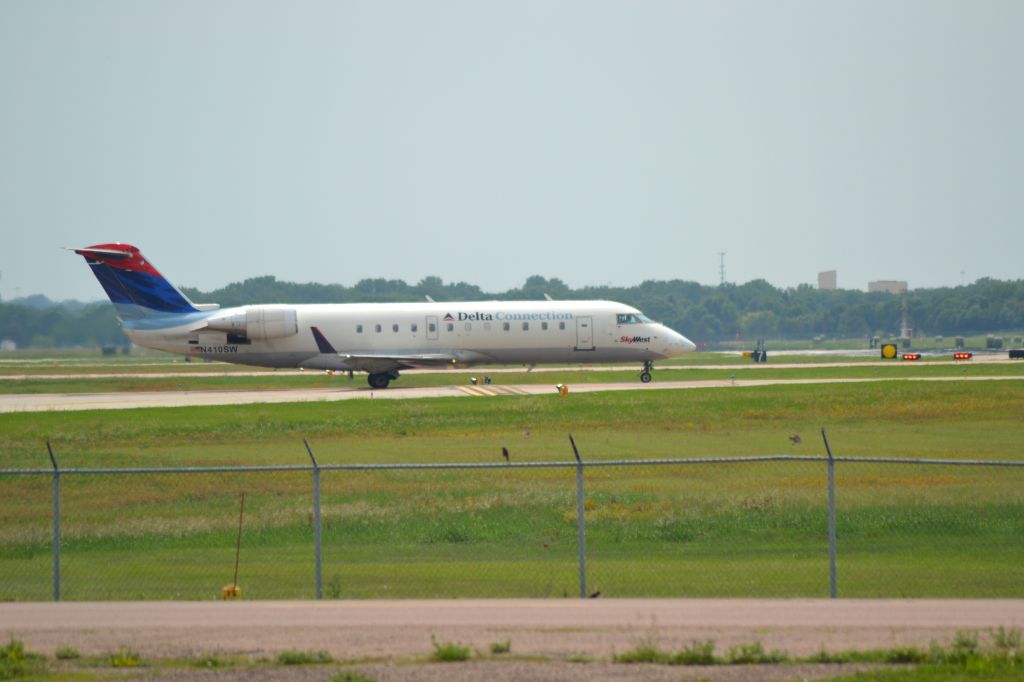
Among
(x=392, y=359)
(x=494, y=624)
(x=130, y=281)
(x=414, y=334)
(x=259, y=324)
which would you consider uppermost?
(x=130, y=281)

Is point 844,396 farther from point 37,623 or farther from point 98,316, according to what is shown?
point 98,316

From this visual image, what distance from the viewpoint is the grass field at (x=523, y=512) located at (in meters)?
16.6

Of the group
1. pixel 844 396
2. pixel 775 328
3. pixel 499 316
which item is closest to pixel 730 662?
pixel 844 396

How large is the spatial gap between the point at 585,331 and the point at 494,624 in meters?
40.4

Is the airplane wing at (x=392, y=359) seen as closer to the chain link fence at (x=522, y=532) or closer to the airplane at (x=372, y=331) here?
the airplane at (x=372, y=331)

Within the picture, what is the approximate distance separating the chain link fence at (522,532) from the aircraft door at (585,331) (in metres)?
27.3

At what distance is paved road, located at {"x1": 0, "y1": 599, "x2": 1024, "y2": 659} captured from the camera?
41.5 feet

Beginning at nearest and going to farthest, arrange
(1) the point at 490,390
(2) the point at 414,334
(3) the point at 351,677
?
(3) the point at 351,677
(1) the point at 490,390
(2) the point at 414,334

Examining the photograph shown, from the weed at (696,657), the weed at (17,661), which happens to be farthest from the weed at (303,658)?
the weed at (696,657)

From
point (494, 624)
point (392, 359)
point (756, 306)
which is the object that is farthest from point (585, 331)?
point (756, 306)

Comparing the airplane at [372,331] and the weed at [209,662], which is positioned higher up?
the airplane at [372,331]

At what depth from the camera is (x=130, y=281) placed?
52.8 metres

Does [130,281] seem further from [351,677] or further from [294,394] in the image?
[351,677]

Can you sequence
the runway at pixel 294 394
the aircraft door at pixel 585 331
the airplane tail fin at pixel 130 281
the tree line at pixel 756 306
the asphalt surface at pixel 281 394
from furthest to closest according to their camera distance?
the tree line at pixel 756 306, the aircraft door at pixel 585 331, the airplane tail fin at pixel 130 281, the asphalt surface at pixel 281 394, the runway at pixel 294 394
